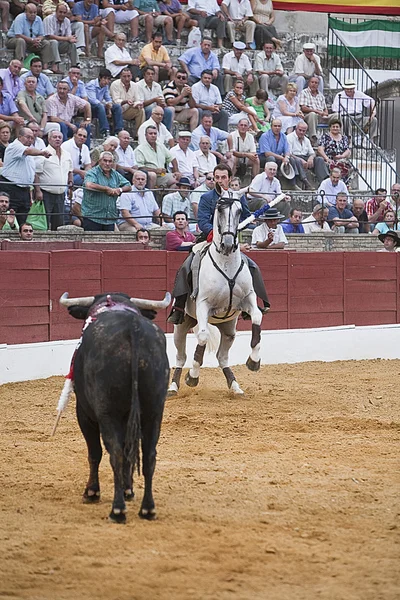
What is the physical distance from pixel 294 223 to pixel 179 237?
2.66 metres

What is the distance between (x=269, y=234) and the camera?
14359mm

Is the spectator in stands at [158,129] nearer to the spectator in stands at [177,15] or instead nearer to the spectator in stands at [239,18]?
the spectator in stands at [177,15]

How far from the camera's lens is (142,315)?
5.91 metres

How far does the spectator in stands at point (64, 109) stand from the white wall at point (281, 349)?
12.6 feet

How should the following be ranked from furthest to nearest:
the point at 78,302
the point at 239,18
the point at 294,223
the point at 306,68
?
1. the point at 239,18
2. the point at 306,68
3. the point at 294,223
4. the point at 78,302

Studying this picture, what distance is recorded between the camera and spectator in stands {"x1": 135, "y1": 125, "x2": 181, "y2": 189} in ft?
49.2

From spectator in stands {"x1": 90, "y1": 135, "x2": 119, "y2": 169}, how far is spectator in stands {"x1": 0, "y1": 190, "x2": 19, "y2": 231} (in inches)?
70.9

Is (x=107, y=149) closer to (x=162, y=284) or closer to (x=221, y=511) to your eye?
(x=162, y=284)

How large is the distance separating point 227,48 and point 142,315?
47.5 ft

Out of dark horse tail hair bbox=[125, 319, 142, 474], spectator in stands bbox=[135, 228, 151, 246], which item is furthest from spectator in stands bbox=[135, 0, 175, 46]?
dark horse tail hair bbox=[125, 319, 142, 474]

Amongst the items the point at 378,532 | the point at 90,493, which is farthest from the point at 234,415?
the point at 378,532

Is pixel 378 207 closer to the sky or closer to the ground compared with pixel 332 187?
closer to the ground

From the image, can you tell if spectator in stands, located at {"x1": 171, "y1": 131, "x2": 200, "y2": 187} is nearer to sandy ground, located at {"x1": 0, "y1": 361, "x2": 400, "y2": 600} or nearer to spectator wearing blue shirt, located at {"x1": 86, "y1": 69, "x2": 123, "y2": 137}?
spectator wearing blue shirt, located at {"x1": 86, "y1": 69, "x2": 123, "y2": 137}

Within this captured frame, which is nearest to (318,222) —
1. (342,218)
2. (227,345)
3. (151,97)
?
(342,218)
